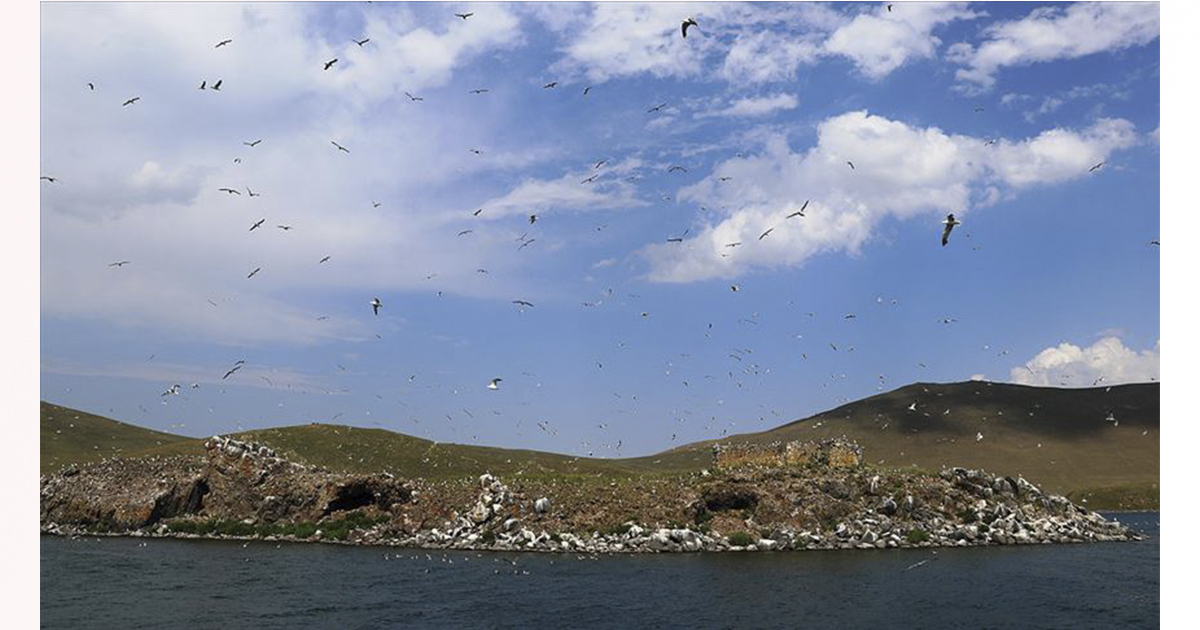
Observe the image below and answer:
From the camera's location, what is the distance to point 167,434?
162m

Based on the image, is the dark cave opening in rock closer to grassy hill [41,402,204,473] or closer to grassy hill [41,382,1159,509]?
grassy hill [41,382,1159,509]

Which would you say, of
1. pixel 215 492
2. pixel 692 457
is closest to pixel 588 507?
pixel 215 492

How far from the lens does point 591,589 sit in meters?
40.8

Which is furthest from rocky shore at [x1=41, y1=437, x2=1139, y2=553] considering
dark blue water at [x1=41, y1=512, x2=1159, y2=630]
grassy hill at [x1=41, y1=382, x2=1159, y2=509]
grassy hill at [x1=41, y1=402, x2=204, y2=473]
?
grassy hill at [x1=41, y1=402, x2=204, y2=473]

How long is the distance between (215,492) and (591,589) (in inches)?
1800

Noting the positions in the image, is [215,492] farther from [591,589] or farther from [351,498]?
[591,589]

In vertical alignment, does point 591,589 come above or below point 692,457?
above

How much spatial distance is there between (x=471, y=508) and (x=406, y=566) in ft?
46.2

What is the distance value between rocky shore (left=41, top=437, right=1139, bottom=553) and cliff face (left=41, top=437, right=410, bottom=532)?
125 millimetres

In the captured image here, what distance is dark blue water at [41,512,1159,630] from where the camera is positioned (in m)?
34.7

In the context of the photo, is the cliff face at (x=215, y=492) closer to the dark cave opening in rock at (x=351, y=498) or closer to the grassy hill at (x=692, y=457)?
the dark cave opening in rock at (x=351, y=498)

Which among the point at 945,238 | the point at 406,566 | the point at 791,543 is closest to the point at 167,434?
the point at 406,566
